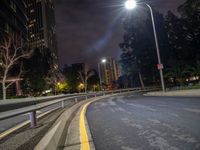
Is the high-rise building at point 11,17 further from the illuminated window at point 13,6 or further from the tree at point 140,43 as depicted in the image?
the tree at point 140,43

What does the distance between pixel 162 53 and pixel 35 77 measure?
33.2 m

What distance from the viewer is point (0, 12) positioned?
55.3m

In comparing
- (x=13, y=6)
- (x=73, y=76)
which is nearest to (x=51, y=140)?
(x=13, y=6)

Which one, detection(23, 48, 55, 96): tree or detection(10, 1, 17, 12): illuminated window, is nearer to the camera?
detection(23, 48, 55, 96): tree

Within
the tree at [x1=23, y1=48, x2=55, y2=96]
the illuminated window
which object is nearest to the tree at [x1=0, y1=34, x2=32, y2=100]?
the tree at [x1=23, y1=48, x2=55, y2=96]

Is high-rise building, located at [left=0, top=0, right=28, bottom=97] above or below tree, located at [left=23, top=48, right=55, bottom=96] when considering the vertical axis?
above

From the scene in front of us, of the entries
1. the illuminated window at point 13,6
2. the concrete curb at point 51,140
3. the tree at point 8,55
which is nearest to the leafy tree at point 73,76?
the illuminated window at point 13,6

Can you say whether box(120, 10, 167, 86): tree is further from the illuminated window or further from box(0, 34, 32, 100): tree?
the illuminated window

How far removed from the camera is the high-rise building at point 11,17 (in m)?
56.6

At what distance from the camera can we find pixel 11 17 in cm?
6469

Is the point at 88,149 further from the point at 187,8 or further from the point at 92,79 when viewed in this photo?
the point at 92,79

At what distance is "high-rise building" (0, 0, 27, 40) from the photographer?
56.6 m

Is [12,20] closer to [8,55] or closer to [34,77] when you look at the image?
[34,77]

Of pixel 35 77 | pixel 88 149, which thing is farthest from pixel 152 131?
pixel 35 77
